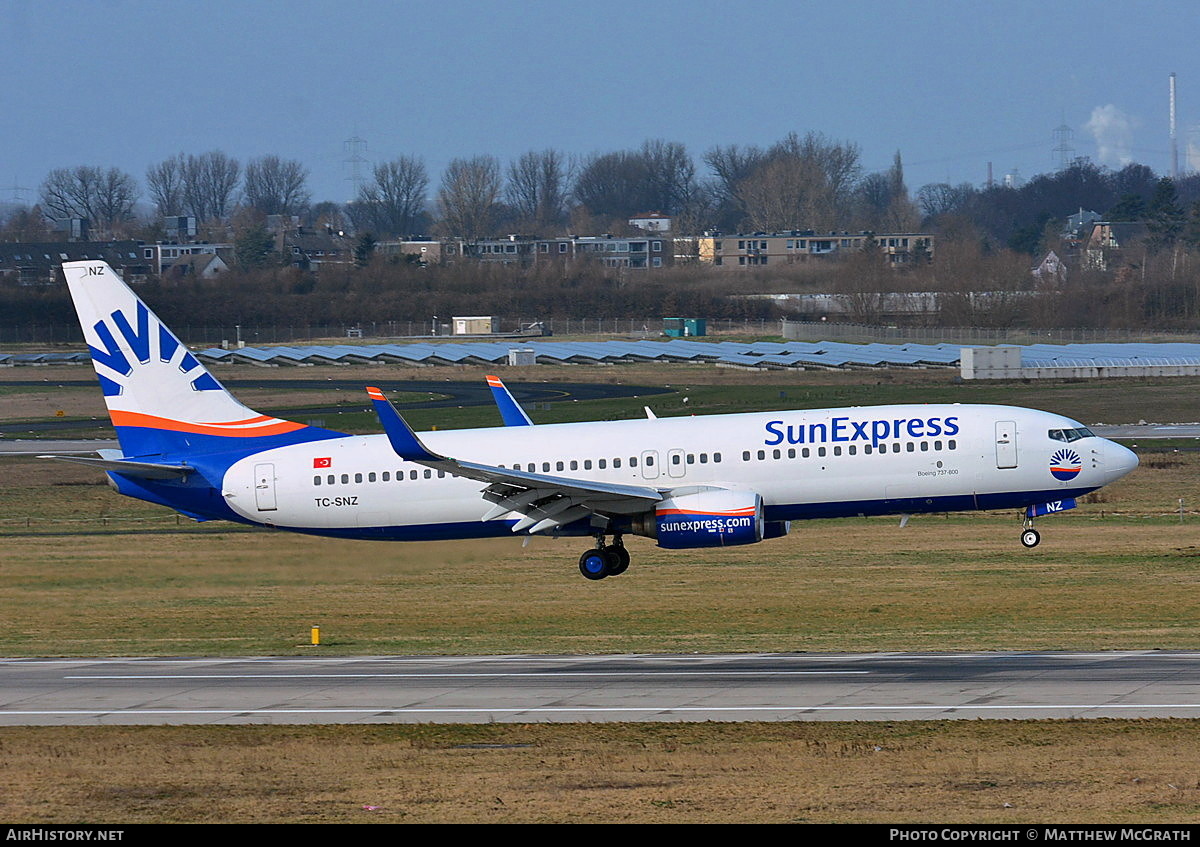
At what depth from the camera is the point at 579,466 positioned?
1766 inches


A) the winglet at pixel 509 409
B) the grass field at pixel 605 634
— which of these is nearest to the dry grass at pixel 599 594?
the grass field at pixel 605 634

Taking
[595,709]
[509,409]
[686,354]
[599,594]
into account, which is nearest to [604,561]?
[599,594]

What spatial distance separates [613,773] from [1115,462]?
25.5m

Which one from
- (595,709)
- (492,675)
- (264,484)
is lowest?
(492,675)

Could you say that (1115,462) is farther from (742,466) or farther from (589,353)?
(589,353)

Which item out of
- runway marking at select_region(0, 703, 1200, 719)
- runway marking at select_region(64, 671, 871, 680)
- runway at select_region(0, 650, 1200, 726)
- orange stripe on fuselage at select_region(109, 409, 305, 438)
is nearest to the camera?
runway marking at select_region(0, 703, 1200, 719)

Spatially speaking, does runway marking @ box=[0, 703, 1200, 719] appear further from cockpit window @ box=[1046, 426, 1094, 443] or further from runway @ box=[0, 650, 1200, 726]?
cockpit window @ box=[1046, 426, 1094, 443]

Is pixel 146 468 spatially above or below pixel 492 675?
above

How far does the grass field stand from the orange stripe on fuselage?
12.2 feet

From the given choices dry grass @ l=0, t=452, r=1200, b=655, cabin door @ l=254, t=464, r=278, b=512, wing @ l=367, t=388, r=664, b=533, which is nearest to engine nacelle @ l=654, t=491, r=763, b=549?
wing @ l=367, t=388, r=664, b=533

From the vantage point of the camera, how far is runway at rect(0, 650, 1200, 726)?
29531 millimetres

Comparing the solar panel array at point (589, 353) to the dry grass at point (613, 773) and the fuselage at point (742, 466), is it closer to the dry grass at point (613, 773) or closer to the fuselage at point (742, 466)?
the fuselage at point (742, 466)

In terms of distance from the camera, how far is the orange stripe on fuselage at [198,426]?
45781 millimetres

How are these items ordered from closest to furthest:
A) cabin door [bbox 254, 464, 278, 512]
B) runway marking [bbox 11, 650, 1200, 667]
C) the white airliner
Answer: runway marking [bbox 11, 650, 1200, 667] → the white airliner → cabin door [bbox 254, 464, 278, 512]
